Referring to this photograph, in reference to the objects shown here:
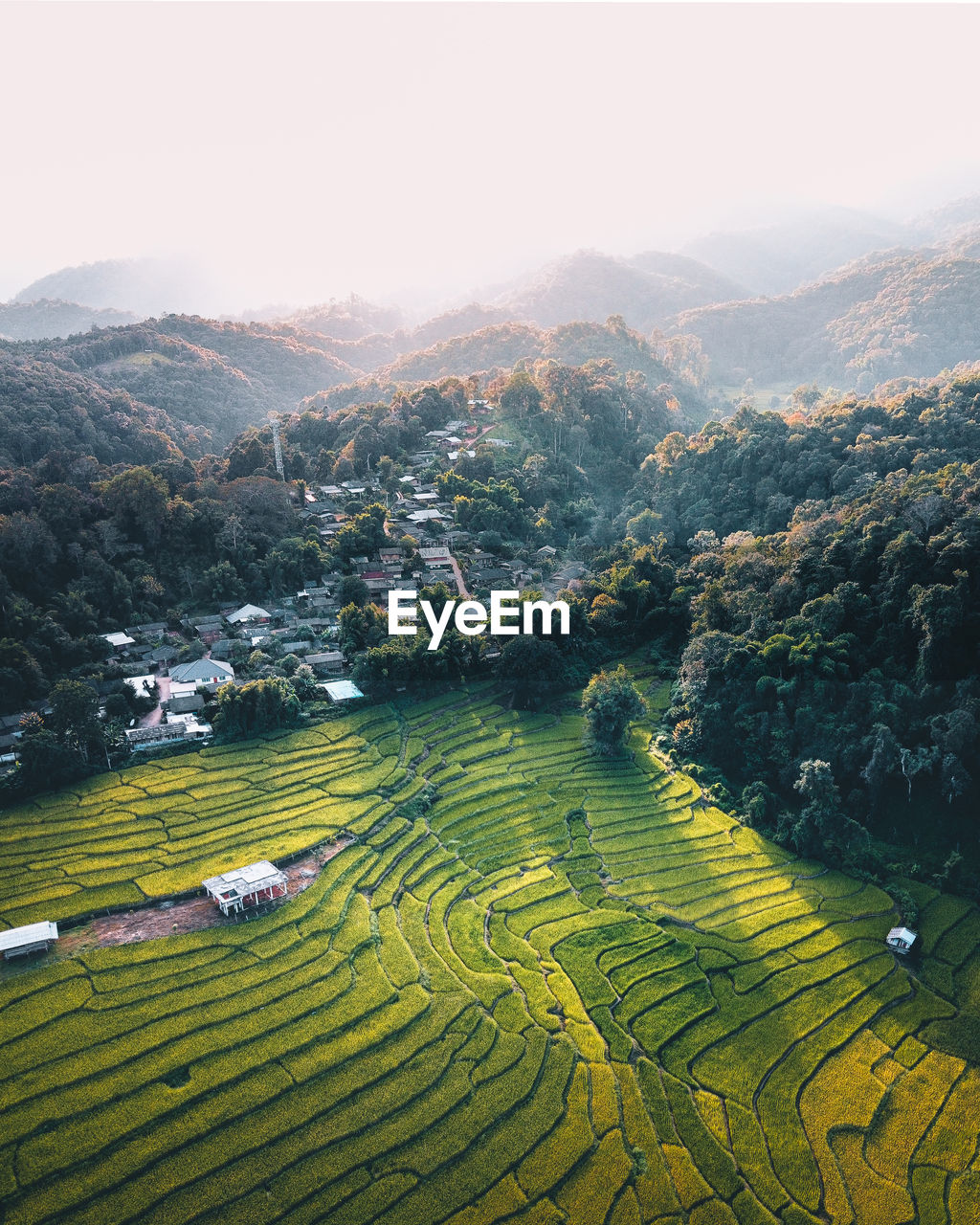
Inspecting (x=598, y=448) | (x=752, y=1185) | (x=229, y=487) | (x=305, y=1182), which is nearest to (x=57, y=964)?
(x=305, y=1182)

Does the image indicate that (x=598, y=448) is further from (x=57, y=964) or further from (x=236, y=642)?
(x=57, y=964)

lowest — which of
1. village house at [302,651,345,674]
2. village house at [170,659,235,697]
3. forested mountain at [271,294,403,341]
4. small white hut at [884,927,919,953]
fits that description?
small white hut at [884,927,919,953]

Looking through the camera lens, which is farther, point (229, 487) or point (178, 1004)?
point (229, 487)

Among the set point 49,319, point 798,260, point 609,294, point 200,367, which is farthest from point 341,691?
point 798,260

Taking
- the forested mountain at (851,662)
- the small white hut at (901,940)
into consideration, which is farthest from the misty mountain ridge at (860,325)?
the small white hut at (901,940)

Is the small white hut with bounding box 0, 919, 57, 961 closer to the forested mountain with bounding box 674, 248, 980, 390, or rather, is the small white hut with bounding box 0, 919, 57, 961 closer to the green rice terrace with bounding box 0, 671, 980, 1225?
the green rice terrace with bounding box 0, 671, 980, 1225

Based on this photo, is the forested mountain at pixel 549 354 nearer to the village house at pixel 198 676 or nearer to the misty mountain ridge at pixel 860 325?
the misty mountain ridge at pixel 860 325
